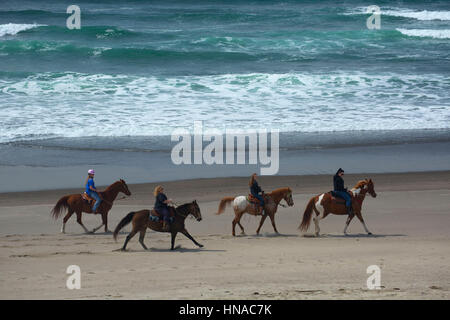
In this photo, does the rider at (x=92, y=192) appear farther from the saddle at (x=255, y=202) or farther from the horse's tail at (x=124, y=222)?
the saddle at (x=255, y=202)

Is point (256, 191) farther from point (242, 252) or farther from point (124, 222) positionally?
point (124, 222)

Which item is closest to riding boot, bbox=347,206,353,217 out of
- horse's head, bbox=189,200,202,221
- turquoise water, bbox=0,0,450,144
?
horse's head, bbox=189,200,202,221

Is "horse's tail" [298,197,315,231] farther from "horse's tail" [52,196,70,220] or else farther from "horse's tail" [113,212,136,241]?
"horse's tail" [52,196,70,220]

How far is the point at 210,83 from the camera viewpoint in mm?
31719

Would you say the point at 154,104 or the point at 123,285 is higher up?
the point at 154,104

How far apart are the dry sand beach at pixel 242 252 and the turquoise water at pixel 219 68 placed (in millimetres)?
6257

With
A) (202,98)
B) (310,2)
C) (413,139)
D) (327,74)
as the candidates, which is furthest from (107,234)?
(310,2)

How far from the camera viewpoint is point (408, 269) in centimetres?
1180

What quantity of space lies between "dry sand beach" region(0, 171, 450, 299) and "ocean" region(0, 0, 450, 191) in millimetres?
1523

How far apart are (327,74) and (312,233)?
62.0ft

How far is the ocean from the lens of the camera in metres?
21.9

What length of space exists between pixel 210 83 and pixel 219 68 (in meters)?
4.25

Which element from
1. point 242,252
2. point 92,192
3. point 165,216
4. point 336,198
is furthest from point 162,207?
point 336,198
